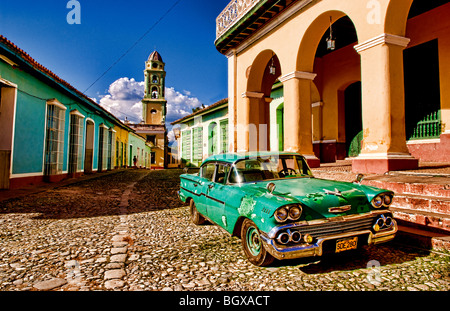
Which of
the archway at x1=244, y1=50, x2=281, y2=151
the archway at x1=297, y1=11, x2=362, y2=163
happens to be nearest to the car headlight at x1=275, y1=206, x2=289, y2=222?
the archway at x1=297, y1=11, x2=362, y2=163

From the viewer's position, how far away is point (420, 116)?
25.6 feet

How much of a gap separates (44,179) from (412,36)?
13237 mm

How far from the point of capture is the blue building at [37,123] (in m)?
7.61

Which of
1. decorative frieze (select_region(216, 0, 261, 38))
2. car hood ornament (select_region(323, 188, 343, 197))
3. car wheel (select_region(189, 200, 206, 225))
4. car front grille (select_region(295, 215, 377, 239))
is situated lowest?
car wheel (select_region(189, 200, 206, 225))

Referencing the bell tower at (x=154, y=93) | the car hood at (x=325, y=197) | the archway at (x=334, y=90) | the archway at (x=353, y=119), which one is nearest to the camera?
the car hood at (x=325, y=197)

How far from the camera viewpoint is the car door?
3279mm

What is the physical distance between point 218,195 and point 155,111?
130 feet

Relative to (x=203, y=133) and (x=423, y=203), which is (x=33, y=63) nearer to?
(x=423, y=203)

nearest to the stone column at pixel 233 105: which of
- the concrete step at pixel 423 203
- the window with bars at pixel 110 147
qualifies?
the concrete step at pixel 423 203

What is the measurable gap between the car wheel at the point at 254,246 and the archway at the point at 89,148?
552 inches

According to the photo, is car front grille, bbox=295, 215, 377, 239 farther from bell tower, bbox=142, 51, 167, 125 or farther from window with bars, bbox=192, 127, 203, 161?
bell tower, bbox=142, 51, 167, 125

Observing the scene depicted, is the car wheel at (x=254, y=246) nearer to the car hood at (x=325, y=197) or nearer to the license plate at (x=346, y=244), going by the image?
the car hood at (x=325, y=197)

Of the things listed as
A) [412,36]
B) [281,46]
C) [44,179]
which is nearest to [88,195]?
[44,179]

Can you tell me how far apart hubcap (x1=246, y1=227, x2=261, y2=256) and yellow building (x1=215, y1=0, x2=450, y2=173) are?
3958mm
